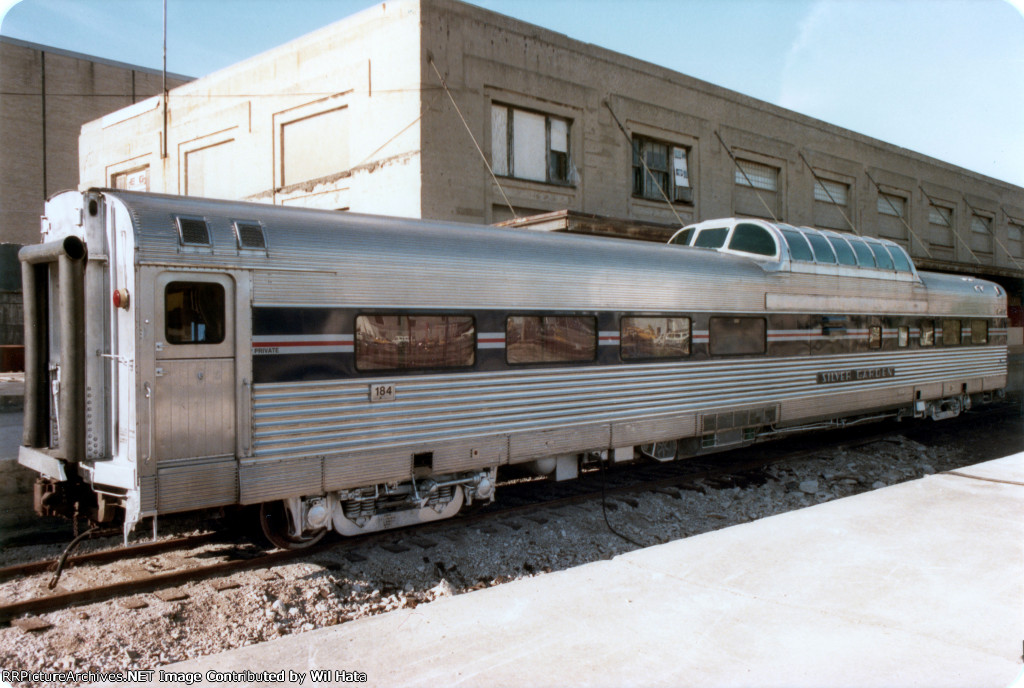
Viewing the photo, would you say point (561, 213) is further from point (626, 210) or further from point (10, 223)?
point (10, 223)

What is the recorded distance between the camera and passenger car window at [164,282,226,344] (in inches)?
235

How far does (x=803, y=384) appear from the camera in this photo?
11336 millimetres

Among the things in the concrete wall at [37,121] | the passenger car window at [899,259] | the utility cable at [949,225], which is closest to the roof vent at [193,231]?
the passenger car window at [899,259]

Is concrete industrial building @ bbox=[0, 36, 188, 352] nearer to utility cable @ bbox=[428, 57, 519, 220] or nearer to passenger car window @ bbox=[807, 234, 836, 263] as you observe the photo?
utility cable @ bbox=[428, 57, 519, 220]

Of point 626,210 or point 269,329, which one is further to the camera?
point 626,210

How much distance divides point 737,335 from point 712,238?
7.05 feet

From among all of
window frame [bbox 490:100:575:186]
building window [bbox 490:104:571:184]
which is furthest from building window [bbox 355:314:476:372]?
building window [bbox 490:104:571:184]

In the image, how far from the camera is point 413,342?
714cm

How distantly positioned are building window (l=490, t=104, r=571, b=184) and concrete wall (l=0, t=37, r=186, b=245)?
66.7 ft

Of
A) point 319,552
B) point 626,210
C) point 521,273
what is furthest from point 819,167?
point 319,552

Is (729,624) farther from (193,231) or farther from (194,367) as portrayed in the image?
(193,231)

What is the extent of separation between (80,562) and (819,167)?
23507 millimetres

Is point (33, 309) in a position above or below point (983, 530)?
above

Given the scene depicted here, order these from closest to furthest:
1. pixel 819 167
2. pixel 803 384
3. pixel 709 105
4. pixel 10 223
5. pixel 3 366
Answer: pixel 803 384 < pixel 3 366 < pixel 709 105 < pixel 819 167 < pixel 10 223
